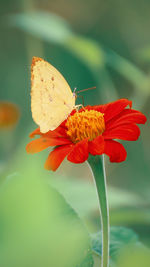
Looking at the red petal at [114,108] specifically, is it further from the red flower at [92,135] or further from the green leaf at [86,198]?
the green leaf at [86,198]

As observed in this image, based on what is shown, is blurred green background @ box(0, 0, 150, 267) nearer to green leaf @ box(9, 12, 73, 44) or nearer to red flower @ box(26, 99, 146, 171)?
green leaf @ box(9, 12, 73, 44)

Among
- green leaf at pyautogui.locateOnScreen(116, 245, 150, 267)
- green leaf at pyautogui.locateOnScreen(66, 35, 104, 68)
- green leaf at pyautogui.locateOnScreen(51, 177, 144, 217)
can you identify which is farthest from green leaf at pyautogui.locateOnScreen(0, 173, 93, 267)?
green leaf at pyautogui.locateOnScreen(66, 35, 104, 68)

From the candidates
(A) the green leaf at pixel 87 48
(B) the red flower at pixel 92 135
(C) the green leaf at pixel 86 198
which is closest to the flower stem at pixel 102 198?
(B) the red flower at pixel 92 135

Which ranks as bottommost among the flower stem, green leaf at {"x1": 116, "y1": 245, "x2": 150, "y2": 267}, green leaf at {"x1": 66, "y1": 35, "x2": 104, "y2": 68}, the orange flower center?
green leaf at {"x1": 116, "y1": 245, "x2": 150, "y2": 267}

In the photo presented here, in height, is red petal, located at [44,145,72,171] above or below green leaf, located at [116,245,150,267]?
above

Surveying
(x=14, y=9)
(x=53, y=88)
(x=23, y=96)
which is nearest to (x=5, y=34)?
(x=14, y=9)
